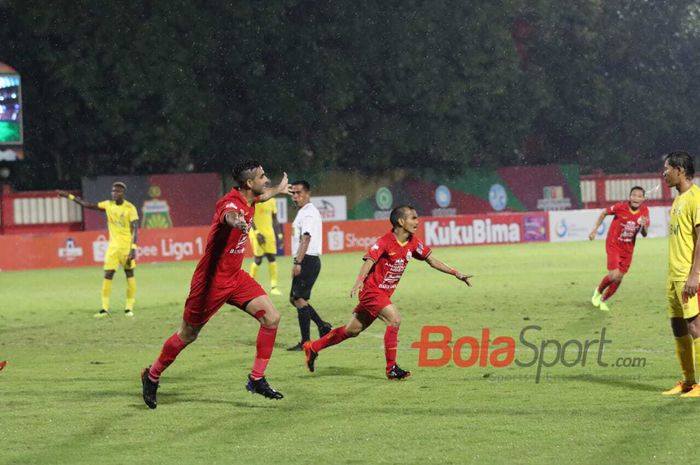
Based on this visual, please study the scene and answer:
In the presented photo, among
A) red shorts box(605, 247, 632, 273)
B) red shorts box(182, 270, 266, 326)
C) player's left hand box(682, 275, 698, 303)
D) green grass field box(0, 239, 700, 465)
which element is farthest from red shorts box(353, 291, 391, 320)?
red shorts box(605, 247, 632, 273)

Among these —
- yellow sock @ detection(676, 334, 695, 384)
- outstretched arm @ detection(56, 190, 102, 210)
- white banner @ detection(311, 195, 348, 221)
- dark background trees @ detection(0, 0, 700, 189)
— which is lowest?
yellow sock @ detection(676, 334, 695, 384)

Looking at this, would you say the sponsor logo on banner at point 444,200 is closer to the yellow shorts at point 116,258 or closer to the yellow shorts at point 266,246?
the yellow shorts at point 266,246

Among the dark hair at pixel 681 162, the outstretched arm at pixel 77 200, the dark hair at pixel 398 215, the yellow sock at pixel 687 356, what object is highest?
the outstretched arm at pixel 77 200

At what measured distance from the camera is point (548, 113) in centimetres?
6206

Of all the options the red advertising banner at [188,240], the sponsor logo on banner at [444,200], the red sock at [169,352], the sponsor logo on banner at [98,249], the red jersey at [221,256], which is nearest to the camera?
the red jersey at [221,256]

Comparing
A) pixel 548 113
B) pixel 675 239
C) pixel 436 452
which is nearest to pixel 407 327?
pixel 675 239

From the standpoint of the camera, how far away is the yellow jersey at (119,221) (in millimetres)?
21688

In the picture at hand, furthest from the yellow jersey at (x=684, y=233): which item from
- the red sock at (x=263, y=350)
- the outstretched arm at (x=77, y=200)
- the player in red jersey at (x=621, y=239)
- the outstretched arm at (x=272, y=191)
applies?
the outstretched arm at (x=77, y=200)

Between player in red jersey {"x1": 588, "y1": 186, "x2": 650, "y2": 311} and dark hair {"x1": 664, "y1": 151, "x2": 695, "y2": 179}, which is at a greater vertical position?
dark hair {"x1": 664, "y1": 151, "x2": 695, "y2": 179}

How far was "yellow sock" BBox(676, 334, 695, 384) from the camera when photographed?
34.7 feet

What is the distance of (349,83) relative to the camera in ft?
176

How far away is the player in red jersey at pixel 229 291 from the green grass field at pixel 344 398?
28cm

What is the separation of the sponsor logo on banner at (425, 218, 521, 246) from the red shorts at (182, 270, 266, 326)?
109 ft
